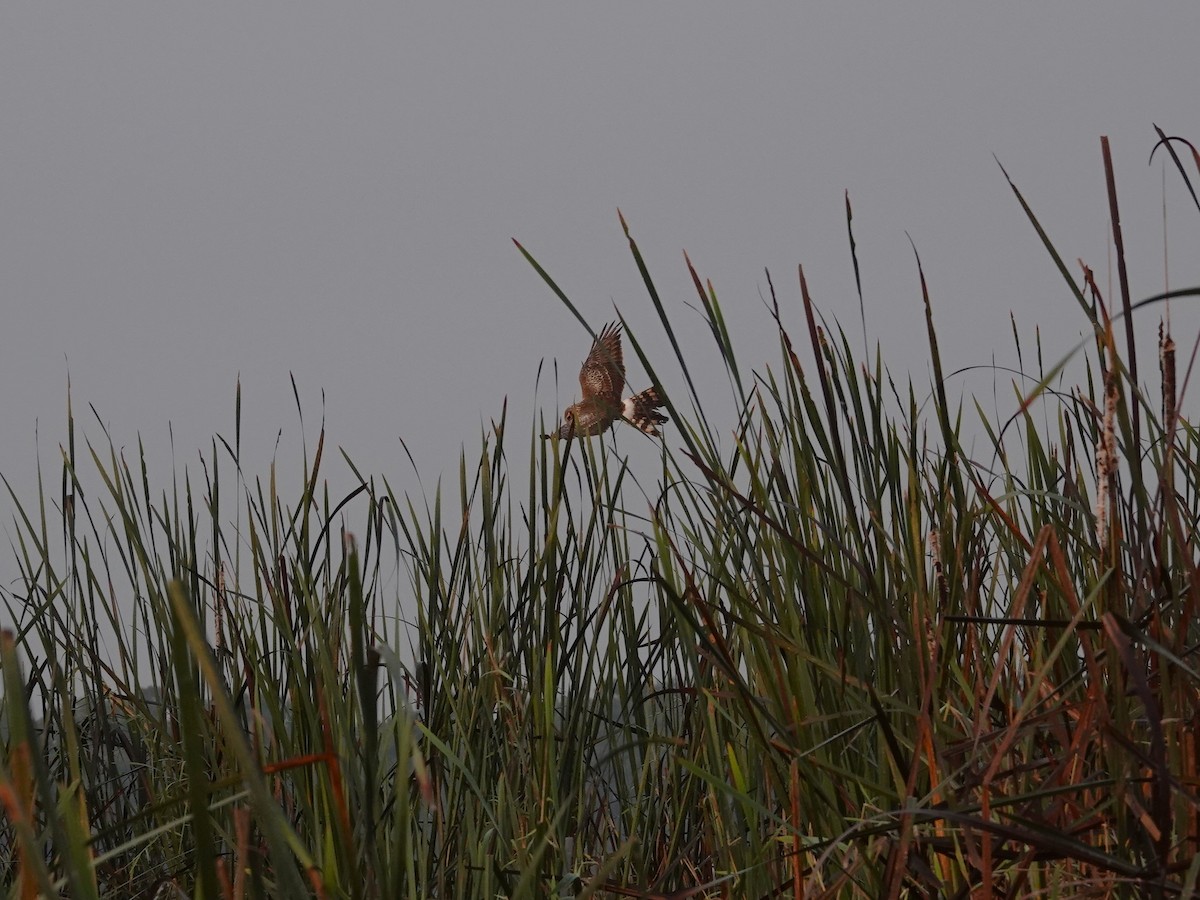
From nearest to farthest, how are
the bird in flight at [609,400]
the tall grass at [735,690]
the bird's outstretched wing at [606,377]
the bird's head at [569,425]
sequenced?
the tall grass at [735,690], the bird's head at [569,425], the bird in flight at [609,400], the bird's outstretched wing at [606,377]

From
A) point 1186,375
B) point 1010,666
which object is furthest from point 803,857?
point 1186,375

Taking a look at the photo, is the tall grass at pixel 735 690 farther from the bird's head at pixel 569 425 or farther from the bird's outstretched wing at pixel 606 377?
the bird's outstretched wing at pixel 606 377

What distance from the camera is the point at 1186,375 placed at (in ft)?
2.74

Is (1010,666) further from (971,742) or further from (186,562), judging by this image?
(186,562)

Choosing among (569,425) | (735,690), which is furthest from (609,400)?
(735,690)

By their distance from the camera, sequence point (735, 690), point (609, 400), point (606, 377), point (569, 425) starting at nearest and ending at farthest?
point (735, 690), point (569, 425), point (609, 400), point (606, 377)

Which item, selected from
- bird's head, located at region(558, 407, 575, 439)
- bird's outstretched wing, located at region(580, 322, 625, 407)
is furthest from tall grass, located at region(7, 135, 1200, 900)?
bird's outstretched wing, located at region(580, 322, 625, 407)

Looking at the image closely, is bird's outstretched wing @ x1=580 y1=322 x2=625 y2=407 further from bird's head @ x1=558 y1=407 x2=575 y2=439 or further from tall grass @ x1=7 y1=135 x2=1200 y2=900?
tall grass @ x1=7 y1=135 x2=1200 y2=900

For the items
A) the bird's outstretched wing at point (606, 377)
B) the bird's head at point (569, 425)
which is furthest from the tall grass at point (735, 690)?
the bird's outstretched wing at point (606, 377)

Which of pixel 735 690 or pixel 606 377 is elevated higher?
pixel 606 377

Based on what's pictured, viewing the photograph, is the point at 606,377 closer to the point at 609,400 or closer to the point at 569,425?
the point at 609,400

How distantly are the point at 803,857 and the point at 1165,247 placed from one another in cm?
66

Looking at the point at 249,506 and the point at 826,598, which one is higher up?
the point at 249,506

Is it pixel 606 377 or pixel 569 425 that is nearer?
pixel 569 425
